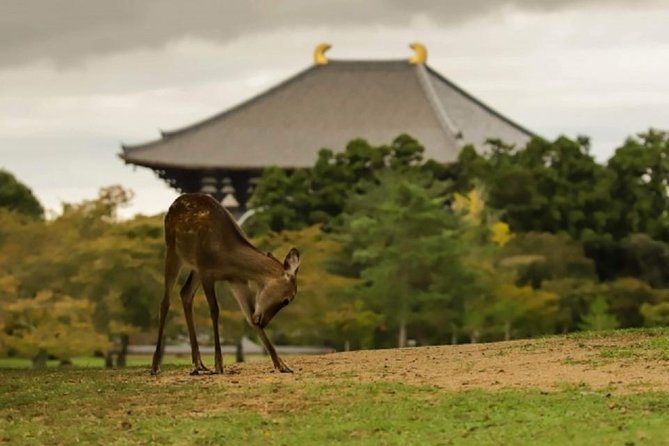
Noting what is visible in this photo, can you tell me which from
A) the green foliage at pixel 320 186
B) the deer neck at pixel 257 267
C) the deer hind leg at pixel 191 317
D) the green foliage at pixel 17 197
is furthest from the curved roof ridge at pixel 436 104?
the deer neck at pixel 257 267

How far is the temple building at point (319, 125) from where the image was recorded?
2517 inches

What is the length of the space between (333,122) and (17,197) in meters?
16.1

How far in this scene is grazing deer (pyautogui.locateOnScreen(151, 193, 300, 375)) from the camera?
15.0m

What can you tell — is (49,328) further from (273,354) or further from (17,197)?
(273,354)

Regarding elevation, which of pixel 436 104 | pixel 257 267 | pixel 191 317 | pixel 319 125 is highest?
pixel 436 104

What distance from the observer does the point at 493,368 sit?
1483 cm

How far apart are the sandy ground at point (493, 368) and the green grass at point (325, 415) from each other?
0.40 m

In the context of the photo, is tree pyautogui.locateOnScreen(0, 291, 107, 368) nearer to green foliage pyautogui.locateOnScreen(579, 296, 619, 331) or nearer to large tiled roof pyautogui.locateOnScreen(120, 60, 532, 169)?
green foliage pyautogui.locateOnScreen(579, 296, 619, 331)

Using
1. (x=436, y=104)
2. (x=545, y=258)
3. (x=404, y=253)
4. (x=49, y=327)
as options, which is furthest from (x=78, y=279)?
(x=436, y=104)

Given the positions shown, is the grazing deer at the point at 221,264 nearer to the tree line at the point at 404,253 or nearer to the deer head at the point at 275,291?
the deer head at the point at 275,291

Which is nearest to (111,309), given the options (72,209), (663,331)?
(72,209)

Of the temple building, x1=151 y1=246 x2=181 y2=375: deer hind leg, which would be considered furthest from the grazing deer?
the temple building

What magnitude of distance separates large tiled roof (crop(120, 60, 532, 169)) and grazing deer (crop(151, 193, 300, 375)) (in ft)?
152

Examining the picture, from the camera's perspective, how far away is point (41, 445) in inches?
475
